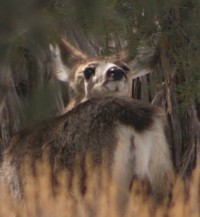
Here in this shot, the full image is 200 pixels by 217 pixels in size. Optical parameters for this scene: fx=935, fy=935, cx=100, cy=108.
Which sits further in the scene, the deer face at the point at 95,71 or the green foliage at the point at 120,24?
the deer face at the point at 95,71

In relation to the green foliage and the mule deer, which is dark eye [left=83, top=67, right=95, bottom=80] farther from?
the mule deer

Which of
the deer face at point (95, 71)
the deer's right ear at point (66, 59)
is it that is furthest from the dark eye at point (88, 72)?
the deer's right ear at point (66, 59)

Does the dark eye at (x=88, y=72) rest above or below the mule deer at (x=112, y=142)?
above

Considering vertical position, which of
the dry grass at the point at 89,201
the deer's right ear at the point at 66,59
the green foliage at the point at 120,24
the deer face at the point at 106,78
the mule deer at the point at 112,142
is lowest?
the dry grass at the point at 89,201

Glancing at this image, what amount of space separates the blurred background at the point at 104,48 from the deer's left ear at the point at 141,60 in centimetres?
8

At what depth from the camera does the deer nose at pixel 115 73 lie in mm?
10484

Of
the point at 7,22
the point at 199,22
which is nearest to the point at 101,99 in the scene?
the point at 199,22

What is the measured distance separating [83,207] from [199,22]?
7.68 feet

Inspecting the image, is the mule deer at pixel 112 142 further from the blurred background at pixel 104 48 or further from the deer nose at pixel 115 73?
the deer nose at pixel 115 73

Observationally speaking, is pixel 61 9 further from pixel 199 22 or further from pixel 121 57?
pixel 121 57

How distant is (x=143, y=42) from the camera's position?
31.5 feet

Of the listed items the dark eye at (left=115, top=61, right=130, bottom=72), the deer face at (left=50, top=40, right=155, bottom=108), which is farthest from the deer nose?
the dark eye at (left=115, top=61, right=130, bottom=72)

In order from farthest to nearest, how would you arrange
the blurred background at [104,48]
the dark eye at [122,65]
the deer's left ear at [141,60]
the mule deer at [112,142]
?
the dark eye at [122,65], the deer's left ear at [141,60], the mule deer at [112,142], the blurred background at [104,48]

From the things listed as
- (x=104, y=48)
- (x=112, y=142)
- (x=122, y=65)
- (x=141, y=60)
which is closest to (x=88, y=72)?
(x=122, y=65)
